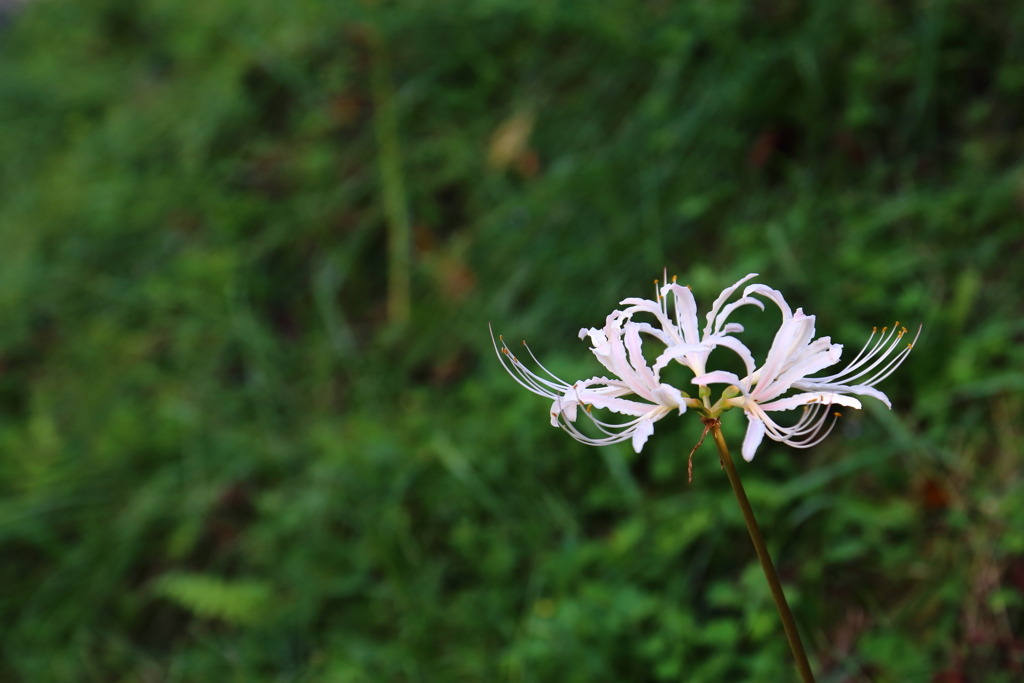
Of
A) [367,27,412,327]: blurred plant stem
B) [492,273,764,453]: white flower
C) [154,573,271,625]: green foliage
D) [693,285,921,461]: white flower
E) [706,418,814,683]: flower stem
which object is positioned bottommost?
[706,418,814,683]: flower stem

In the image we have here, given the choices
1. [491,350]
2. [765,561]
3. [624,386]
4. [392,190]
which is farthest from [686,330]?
[392,190]

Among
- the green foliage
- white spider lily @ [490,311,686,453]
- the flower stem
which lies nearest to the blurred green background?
the green foliage

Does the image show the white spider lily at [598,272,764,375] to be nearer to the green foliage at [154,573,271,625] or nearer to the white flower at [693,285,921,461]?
the white flower at [693,285,921,461]

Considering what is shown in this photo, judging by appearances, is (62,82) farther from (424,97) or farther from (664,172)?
(664,172)

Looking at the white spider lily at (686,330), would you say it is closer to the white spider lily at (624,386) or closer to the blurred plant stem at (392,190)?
the white spider lily at (624,386)

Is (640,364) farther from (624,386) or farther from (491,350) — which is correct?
(491,350)

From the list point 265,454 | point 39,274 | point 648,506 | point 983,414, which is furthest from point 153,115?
point 983,414

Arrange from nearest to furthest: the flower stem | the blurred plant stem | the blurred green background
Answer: the flower stem → the blurred green background → the blurred plant stem
